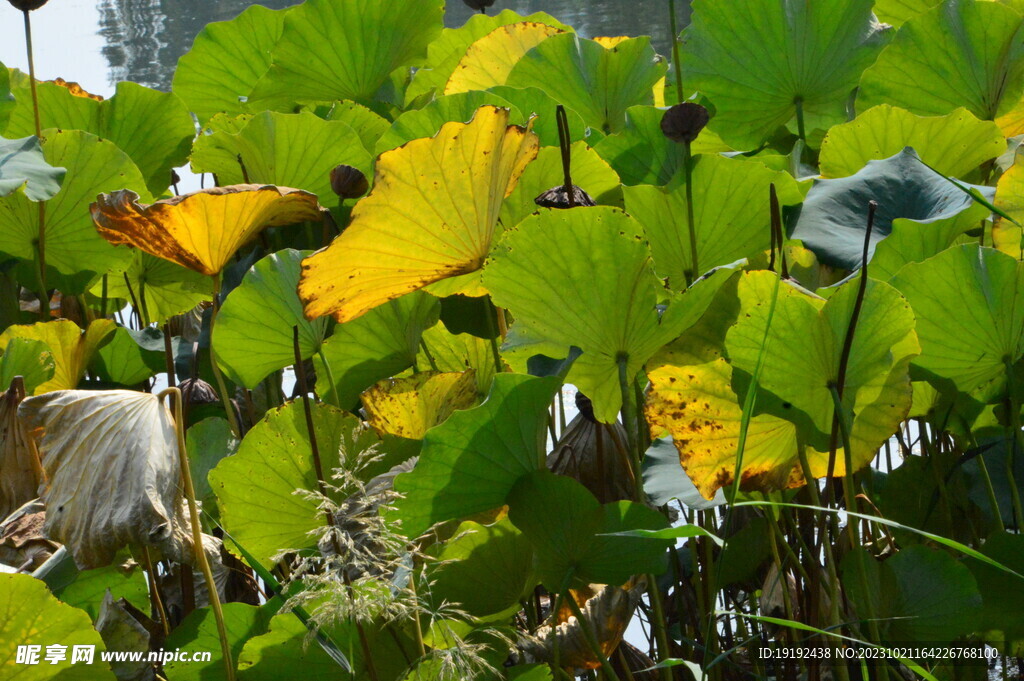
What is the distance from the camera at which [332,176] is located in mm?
696

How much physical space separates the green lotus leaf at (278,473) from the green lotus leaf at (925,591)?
30 cm

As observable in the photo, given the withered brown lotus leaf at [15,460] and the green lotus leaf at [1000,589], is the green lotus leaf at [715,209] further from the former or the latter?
the withered brown lotus leaf at [15,460]

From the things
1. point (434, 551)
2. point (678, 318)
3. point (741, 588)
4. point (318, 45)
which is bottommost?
point (741, 588)

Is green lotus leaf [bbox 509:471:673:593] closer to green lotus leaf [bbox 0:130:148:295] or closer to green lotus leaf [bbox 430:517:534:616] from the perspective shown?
green lotus leaf [bbox 430:517:534:616]

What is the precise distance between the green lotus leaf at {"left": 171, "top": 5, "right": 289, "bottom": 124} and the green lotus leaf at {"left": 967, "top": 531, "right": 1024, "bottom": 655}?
2.44 ft

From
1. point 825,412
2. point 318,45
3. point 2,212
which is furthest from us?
point 318,45

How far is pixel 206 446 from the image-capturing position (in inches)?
28.5

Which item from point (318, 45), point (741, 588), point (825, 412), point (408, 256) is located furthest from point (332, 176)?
point (741, 588)

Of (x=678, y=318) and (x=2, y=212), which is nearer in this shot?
(x=678, y=318)

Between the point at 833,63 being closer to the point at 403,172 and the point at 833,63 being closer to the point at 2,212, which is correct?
the point at 403,172

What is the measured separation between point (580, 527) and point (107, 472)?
25cm

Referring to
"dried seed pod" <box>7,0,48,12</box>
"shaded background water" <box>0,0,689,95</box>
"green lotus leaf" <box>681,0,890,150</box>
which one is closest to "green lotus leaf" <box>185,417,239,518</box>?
"dried seed pod" <box>7,0,48,12</box>

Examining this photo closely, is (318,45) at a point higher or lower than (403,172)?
higher

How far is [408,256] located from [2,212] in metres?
0.42
